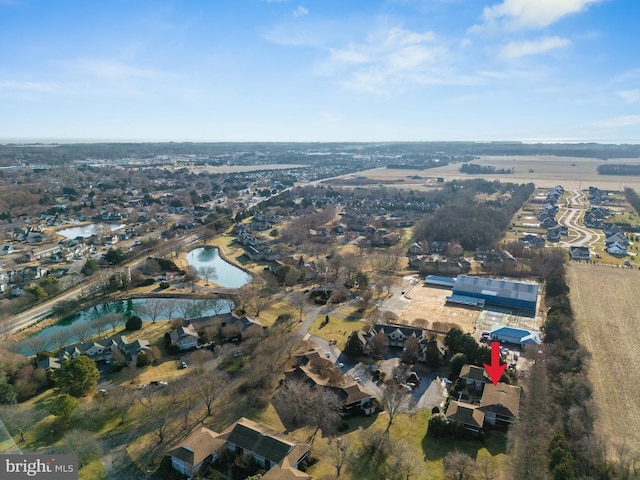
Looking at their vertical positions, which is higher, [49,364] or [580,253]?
[49,364]

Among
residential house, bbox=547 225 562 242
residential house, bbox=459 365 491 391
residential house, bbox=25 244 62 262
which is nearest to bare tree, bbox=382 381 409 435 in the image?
residential house, bbox=459 365 491 391

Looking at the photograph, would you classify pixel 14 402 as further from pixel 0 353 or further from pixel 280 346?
pixel 280 346

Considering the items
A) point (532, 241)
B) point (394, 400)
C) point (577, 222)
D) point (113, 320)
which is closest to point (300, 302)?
point (113, 320)

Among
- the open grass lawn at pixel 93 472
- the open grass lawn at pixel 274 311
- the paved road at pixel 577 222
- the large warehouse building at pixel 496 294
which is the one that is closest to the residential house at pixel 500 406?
the large warehouse building at pixel 496 294

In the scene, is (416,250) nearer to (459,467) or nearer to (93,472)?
(459,467)

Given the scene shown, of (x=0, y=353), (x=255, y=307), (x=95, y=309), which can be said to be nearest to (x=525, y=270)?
(x=255, y=307)

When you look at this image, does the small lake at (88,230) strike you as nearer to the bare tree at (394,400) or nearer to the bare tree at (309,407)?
the bare tree at (309,407)
